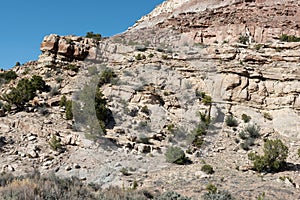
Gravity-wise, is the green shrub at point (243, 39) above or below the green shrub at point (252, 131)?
above

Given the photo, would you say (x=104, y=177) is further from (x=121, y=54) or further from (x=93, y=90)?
(x=121, y=54)

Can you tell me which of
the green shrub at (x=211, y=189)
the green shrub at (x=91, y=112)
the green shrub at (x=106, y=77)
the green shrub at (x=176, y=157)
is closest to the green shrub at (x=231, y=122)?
the green shrub at (x=176, y=157)

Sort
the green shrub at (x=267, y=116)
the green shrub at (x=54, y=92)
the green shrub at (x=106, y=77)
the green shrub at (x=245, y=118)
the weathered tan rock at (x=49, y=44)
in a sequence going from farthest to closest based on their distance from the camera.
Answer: the weathered tan rock at (x=49, y=44)
the green shrub at (x=106, y=77)
the green shrub at (x=54, y=92)
the green shrub at (x=267, y=116)
the green shrub at (x=245, y=118)

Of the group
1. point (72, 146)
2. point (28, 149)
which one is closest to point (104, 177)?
point (72, 146)

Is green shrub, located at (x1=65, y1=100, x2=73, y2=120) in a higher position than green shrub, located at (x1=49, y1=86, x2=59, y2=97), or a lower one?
lower

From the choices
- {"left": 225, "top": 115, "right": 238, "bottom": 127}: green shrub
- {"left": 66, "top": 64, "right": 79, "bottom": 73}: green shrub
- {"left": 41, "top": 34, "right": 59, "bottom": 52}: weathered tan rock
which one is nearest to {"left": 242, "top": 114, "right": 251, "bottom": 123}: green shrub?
{"left": 225, "top": 115, "right": 238, "bottom": 127}: green shrub

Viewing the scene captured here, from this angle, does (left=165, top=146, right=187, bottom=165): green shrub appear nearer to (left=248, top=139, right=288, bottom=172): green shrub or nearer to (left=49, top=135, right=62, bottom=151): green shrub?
(left=248, top=139, right=288, bottom=172): green shrub

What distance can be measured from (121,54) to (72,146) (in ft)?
33.3

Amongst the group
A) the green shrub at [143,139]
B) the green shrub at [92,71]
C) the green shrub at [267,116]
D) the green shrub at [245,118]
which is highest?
the green shrub at [92,71]

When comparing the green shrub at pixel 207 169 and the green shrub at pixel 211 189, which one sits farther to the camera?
the green shrub at pixel 207 169

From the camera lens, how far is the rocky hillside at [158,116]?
10.2m

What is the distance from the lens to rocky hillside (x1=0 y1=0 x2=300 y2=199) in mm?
10180

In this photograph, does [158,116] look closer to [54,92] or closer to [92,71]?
[92,71]

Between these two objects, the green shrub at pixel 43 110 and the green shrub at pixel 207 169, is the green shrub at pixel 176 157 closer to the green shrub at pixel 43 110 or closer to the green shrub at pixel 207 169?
the green shrub at pixel 207 169
